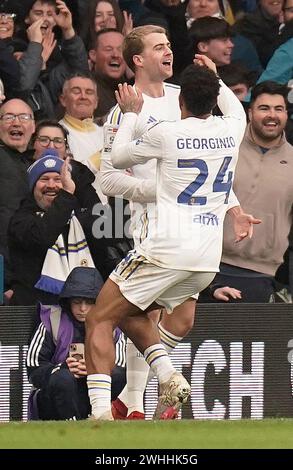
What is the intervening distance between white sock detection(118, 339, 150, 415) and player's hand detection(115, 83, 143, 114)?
1653mm

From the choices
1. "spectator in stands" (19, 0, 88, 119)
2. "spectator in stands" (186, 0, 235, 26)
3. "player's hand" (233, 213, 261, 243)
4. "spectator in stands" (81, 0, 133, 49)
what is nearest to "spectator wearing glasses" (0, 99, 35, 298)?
"spectator in stands" (19, 0, 88, 119)

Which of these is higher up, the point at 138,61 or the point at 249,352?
the point at 138,61

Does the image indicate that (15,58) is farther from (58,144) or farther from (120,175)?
(120,175)

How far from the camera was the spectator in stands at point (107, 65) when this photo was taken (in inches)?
504

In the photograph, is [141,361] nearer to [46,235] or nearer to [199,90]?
[46,235]

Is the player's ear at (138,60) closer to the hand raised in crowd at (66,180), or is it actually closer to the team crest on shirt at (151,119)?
the team crest on shirt at (151,119)

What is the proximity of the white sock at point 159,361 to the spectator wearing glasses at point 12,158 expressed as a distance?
2.15 meters

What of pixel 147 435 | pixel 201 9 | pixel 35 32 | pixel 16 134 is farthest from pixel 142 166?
pixel 201 9

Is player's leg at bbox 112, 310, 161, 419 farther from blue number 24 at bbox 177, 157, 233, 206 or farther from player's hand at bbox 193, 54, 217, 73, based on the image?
player's hand at bbox 193, 54, 217, 73

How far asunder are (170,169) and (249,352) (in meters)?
2.76

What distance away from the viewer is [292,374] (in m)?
12.2
